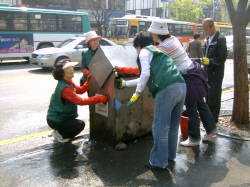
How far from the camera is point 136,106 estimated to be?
4.09 meters

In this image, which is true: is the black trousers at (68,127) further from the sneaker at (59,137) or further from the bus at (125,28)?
the bus at (125,28)

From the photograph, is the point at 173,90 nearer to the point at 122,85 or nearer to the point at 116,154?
the point at 122,85

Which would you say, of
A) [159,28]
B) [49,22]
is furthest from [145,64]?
[49,22]

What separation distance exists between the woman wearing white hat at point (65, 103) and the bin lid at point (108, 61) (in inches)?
10.6

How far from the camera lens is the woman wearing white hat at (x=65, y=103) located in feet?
12.8

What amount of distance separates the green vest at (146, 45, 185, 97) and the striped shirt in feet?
0.71

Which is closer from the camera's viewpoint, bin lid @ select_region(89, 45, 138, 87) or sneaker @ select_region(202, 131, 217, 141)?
bin lid @ select_region(89, 45, 138, 87)

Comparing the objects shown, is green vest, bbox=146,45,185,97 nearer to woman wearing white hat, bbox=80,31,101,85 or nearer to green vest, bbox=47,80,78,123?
green vest, bbox=47,80,78,123

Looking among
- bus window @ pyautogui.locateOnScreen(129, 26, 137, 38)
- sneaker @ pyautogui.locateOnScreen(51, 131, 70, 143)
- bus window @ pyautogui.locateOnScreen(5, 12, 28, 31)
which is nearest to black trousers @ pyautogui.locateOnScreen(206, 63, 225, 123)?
sneaker @ pyautogui.locateOnScreen(51, 131, 70, 143)

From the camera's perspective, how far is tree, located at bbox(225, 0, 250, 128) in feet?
15.2

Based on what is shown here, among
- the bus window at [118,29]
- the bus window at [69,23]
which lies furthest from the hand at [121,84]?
the bus window at [118,29]

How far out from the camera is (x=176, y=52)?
136 inches

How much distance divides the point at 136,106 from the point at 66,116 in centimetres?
100

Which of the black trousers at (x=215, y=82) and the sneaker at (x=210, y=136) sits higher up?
the black trousers at (x=215, y=82)
